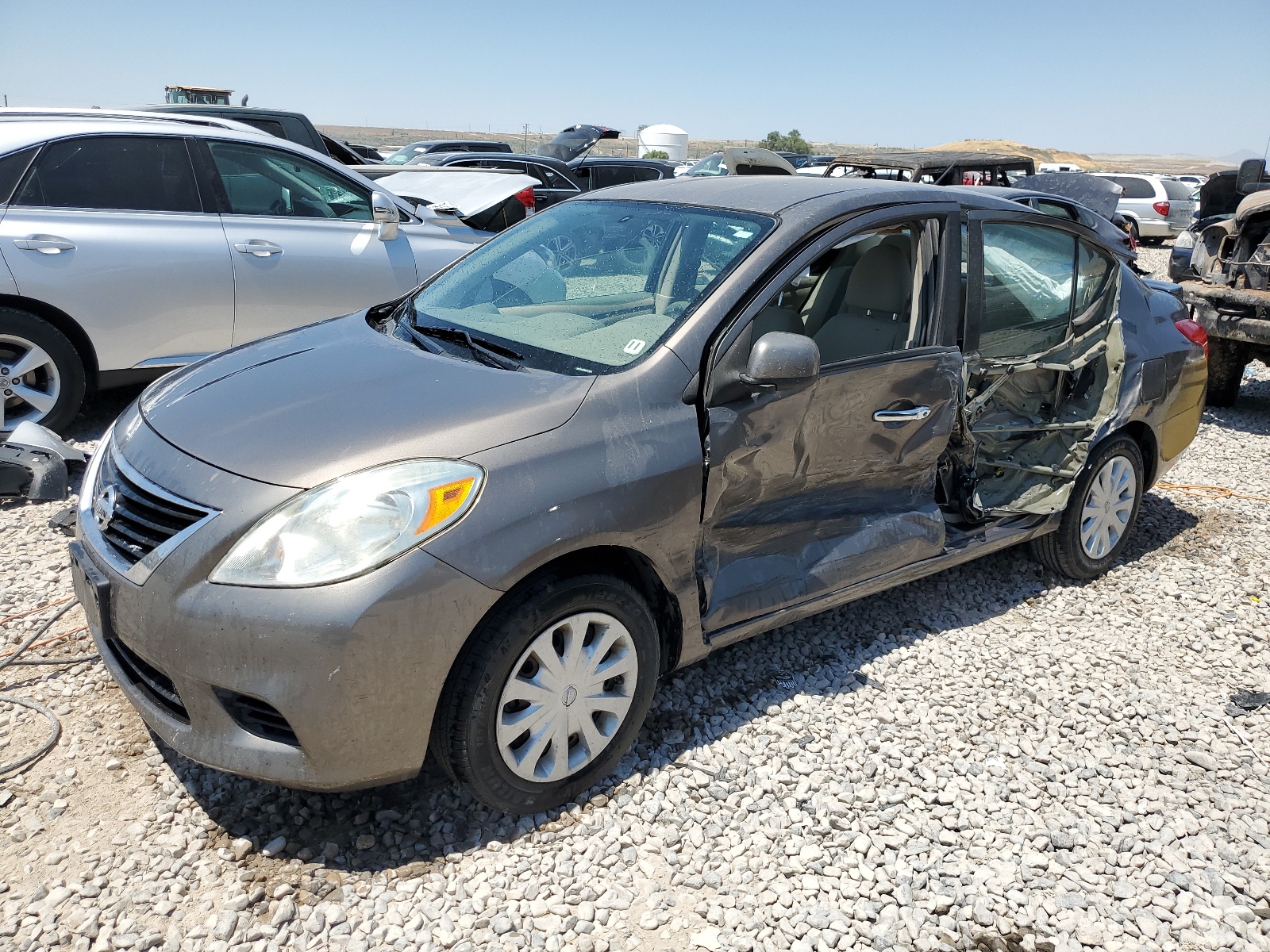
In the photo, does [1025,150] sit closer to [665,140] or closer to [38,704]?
[665,140]

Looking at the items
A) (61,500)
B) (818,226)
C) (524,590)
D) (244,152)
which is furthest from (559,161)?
(524,590)

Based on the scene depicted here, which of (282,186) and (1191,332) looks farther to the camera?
(282,186)

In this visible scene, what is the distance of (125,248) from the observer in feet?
18.1

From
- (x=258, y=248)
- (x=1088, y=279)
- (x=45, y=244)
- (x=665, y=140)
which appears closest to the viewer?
(x=1088, y=279)

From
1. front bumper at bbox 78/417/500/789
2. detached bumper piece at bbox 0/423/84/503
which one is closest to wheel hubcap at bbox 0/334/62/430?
detached bumper piece at bbox 0/423/84/503

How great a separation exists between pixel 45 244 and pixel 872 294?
A: 4.52 meters

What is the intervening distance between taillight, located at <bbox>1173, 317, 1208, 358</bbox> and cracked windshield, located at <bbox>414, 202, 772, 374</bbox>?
2788mm

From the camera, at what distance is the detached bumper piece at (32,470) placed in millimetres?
4766

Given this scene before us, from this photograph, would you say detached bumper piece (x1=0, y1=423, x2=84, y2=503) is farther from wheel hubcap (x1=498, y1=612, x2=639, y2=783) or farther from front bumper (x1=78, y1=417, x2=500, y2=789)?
wheel hubcap (x1=498, y1=612, x2=639, y2=783)

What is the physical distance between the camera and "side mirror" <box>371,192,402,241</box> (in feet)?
19.4

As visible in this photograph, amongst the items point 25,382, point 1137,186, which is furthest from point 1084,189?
point 1137,186

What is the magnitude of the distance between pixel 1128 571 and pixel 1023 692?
1.63m

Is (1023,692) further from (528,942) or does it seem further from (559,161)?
(559,161)

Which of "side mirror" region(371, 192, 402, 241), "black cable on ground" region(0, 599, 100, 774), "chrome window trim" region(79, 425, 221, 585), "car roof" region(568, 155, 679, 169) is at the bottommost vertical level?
"black cable on ground" region(0, 599, 100, 774)
